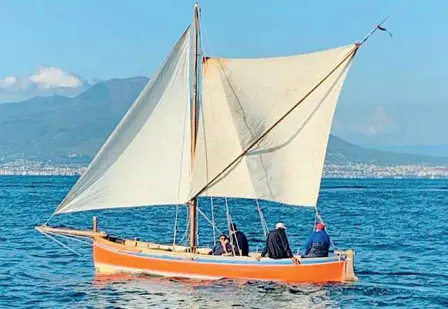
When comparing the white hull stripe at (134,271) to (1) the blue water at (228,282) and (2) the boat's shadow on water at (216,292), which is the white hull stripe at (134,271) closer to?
(2) the boat's shadow on water at (216,292)

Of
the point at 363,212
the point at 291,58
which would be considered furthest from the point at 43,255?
the point at 363,212

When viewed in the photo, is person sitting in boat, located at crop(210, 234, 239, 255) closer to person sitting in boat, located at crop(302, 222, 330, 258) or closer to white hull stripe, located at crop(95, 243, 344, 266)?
white hull stripe, located at crop(95, 243, 344, 266)

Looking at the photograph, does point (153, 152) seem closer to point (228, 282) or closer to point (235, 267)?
point (235, 267)

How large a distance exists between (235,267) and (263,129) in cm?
538

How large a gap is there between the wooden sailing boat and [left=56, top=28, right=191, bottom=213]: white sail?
0.13 ft

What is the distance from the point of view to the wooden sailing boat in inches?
1272

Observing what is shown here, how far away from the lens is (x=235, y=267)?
1272 inches

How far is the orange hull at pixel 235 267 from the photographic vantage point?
105 feet

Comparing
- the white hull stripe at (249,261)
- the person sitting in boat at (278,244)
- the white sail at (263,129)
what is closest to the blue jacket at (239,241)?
the white hull stripe at (249,261)

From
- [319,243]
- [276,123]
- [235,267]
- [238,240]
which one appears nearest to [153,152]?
[238,240]

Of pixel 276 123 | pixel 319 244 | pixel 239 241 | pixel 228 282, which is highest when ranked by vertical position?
pixel 276 123

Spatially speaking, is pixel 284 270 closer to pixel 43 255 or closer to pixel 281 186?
pixel 281 186

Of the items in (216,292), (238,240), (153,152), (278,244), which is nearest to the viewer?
(216,292)

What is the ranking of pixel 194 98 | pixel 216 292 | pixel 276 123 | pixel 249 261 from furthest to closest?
pixel 194 98 < pixel 276 123 < pixel 249 261 < pixel 216 292
